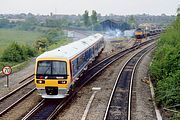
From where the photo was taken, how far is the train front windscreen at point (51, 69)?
16562 mm

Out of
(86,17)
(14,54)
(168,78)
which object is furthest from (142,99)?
(86,17)

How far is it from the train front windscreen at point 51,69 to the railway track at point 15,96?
1.89 metres

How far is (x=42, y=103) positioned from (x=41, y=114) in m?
1.74

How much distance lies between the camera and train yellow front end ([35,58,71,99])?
54.1 feet

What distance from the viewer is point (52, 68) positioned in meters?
16.7

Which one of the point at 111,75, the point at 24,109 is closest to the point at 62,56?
the point at 24,109

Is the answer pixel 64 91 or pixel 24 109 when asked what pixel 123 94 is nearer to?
pixel 64 91

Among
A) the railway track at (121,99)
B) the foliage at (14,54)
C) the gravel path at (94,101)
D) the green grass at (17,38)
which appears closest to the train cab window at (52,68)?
the gravel path at (94,101)

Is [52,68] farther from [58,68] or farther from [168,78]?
[168,78]

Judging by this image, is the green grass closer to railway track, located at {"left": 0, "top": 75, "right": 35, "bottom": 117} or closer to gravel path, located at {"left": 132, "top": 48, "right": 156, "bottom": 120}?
gravel path, located at {"left": 132, "top": 48, "right": 156, "bottom": 120}

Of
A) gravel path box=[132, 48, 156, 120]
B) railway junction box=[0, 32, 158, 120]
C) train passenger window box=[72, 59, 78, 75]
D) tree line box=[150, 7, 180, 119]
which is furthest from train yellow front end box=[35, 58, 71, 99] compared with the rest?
tree line box=[150, 7, 180, 119]

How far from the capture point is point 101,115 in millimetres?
14742

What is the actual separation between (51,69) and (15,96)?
3083mm

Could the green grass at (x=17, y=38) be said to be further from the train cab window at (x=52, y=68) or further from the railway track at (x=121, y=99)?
the train cab window at (x=52, y=68)
